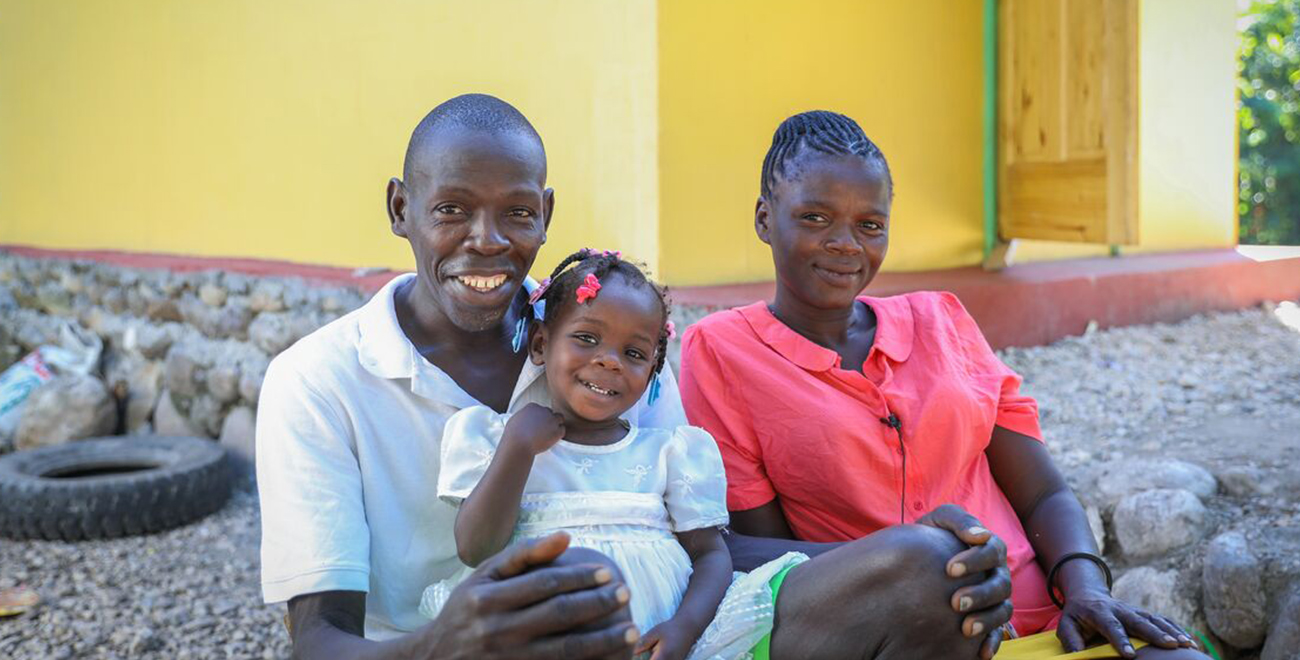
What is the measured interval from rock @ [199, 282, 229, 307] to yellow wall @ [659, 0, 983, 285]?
3125mm

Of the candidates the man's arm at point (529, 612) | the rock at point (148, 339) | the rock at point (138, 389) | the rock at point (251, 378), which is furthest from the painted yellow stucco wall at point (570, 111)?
the man's arm at point (529, 612)

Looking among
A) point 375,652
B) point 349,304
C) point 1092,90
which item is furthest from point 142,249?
point 375,652

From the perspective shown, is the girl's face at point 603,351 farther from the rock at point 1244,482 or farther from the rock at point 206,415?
the rock at point 206,415

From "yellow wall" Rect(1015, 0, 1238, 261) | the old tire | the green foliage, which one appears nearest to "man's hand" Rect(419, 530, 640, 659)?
the old tire

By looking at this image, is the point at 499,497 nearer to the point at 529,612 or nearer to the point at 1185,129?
the point at 529,612

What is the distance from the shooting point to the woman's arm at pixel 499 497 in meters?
1.76

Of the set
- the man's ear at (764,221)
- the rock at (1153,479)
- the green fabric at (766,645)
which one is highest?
the man's ear at (764,221)

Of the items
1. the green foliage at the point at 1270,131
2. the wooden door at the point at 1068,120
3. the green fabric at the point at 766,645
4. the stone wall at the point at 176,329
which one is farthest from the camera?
the green foliage at the point at 1270,131

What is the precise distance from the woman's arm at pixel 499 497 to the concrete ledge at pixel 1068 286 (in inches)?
82.0

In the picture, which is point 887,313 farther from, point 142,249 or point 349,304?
point 142,249

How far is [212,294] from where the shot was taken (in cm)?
613

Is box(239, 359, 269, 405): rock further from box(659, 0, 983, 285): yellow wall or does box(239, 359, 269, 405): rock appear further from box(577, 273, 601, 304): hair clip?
box(577, 273, 601, 304): hair clip

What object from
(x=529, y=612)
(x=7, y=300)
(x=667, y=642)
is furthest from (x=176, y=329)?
(x=529, y=612)

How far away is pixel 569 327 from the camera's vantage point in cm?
199
